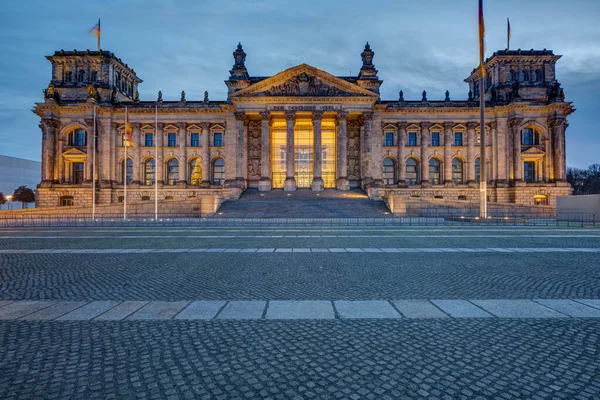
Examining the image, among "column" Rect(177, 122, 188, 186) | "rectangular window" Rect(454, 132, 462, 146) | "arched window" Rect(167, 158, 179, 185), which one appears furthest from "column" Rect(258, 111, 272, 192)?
"rectangular window" Rect(454, 132, 462, 146)

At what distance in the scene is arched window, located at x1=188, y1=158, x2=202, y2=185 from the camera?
55.0 m

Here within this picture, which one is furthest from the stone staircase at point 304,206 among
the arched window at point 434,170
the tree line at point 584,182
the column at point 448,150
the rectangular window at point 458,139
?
the tree line at point 584,182

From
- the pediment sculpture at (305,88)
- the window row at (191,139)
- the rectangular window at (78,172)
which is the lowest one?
the rectangular window at (78,172)

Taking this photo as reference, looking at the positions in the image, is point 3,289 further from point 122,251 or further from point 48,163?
point 48,163

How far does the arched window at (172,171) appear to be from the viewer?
5519cm

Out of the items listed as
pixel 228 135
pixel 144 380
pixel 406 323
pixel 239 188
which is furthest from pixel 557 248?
pixel 228 135

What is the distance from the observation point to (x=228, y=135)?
5325 cm

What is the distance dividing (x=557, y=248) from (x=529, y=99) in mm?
51933

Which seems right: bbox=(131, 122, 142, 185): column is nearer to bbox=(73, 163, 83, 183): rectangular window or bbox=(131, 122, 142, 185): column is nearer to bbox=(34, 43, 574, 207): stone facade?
bbox=(34, 43, 574, 207): stone facade

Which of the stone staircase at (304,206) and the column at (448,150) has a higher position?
the column at (448,150)

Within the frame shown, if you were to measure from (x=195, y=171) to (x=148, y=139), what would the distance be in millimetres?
9062

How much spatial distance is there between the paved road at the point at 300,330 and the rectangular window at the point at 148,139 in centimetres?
4959

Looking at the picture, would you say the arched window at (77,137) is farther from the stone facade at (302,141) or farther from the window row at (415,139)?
the window row at (415,139)

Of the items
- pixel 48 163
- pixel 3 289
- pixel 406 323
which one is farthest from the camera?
pixel 48 163
